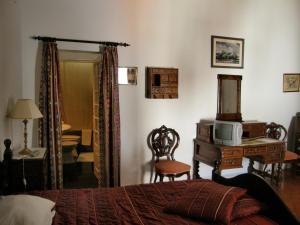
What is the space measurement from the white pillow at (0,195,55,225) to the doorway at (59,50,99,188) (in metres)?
2.49

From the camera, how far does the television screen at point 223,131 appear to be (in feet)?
11.3

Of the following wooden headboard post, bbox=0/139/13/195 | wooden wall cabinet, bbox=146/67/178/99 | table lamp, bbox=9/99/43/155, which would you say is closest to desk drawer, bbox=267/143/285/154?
wooden wall cabinet, bbox=146/67/178/99

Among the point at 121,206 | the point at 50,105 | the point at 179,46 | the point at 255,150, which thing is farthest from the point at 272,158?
the point at 50,105

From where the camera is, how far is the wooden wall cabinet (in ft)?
12.1

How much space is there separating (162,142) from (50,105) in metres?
1.59

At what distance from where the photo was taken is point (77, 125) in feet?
20.1

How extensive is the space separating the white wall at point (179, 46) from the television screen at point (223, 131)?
1.78ft

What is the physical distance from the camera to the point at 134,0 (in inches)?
141

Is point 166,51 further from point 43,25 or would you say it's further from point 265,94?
point 265,94

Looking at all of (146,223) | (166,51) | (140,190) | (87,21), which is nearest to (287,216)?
(146,223)

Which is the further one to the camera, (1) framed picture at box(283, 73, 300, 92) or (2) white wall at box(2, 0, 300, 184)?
(1) framed picture at box(283, 73, 300, 92)

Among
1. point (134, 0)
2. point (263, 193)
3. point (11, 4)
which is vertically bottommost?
point (263, 193)

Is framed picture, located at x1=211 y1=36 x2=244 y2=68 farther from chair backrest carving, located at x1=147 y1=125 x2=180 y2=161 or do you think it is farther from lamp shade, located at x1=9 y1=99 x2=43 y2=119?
lamp shade, located at x1=9 y1=99 x2=43 y2=119

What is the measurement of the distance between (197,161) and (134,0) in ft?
8.19
